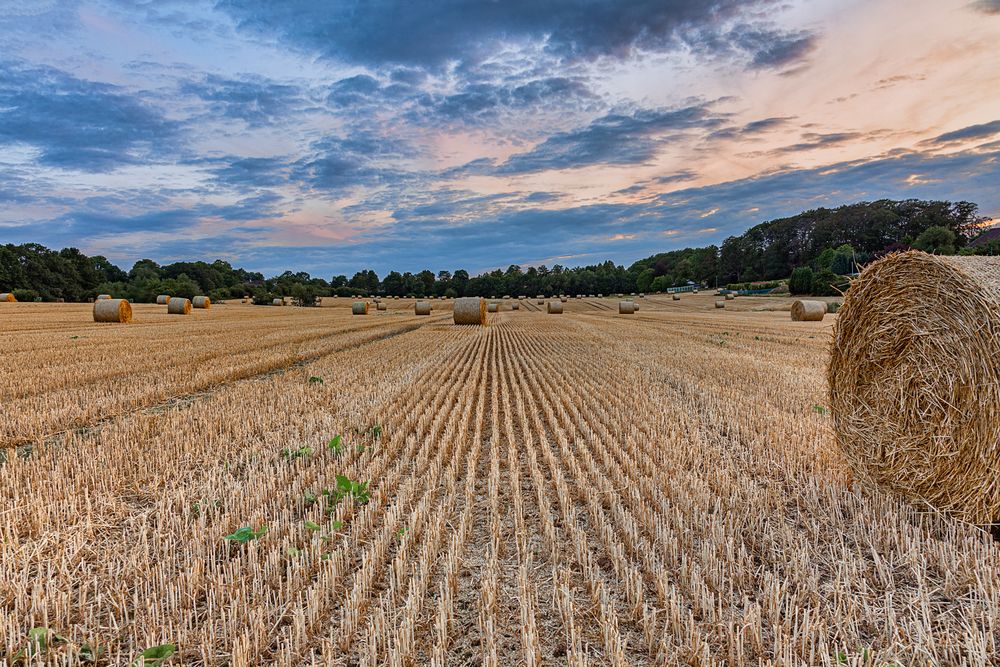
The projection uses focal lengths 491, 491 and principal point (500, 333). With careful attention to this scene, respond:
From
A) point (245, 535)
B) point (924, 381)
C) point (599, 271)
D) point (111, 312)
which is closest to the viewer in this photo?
point (245, 535)

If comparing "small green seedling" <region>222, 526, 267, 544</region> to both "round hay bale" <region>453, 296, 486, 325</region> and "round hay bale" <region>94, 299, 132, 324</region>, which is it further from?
"round hay bale" <region>94, 299, 132, 324</region>

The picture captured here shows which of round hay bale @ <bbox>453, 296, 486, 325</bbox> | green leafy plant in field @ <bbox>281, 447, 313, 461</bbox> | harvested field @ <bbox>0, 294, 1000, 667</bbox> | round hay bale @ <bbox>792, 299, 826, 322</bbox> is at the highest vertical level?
round hay bale @ <bbox>453, 296, 486, 325</bbox>

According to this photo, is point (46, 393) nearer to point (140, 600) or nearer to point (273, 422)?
point (273, 422)

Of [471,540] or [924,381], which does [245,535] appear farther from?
[924,381]

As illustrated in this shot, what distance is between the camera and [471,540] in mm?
3971

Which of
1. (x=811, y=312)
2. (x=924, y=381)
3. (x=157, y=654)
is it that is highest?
(x=924, y=381)

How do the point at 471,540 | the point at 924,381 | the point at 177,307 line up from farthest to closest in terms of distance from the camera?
the point at 177,307, the point at 924,381, the point at 471,540

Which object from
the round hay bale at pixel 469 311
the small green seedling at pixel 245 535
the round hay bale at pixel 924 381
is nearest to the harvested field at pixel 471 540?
the small green seedling at pixel 245 535

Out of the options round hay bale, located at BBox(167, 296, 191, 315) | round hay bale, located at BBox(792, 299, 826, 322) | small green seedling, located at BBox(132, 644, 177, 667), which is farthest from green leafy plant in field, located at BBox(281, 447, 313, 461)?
round hay bale, located at BBox(167, 296, 191, 315)

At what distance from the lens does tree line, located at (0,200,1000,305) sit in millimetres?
70625

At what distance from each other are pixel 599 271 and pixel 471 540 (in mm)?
111306

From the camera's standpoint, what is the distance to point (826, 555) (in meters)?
3.59

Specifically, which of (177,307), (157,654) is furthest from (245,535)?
(177,307)

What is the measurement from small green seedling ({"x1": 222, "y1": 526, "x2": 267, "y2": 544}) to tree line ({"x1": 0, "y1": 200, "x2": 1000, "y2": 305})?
67.6 meters
